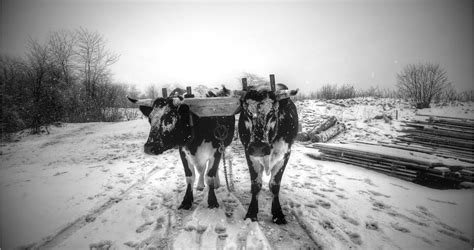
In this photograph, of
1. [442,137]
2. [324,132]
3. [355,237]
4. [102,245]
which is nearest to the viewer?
[102,245]

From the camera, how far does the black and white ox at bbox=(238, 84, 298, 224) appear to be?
3.02 m

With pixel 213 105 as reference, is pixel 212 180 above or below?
below

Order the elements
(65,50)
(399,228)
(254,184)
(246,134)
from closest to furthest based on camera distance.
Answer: (399,228), (254,184), (246,134), (65,50)

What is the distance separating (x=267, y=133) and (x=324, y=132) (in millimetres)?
8341

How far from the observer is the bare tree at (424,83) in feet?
43.1

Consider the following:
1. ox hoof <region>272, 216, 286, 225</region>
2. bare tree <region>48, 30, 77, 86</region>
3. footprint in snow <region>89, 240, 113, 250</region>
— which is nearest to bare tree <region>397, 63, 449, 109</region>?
ox hoof <region>272, 216, 286, 225</region>

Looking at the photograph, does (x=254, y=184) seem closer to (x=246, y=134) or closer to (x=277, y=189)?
(x=277, y=189)

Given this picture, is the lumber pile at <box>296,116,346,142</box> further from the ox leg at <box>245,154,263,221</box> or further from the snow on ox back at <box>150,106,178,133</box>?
the snow on ox back at <box>150,106,178,133</box>

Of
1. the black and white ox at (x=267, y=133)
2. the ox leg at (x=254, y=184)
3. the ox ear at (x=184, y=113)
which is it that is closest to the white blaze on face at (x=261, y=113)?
the black and white ox at (x=267, y=133)

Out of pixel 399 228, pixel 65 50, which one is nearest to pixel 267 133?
pixel 399 228

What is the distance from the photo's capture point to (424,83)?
13484 mm

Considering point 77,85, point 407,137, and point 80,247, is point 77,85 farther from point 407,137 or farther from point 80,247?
point 407,137

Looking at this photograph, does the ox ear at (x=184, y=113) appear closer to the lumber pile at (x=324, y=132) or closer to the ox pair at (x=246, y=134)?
the ox pair at (x=246, y=134)

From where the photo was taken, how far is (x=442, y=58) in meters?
58.0
